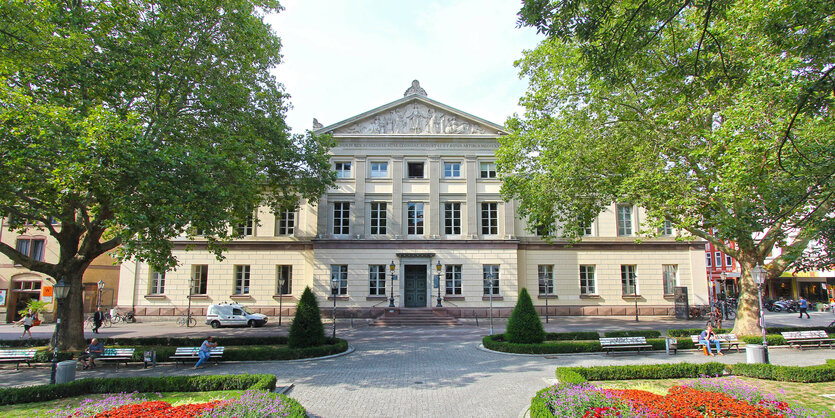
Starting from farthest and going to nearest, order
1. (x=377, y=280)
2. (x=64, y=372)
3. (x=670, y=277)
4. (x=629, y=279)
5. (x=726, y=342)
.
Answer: (x=670, y=277), (x=629, y=279), (x=377, y=280), (x=726, y=342), (x=64, y=372)

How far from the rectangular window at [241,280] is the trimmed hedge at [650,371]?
26182mm

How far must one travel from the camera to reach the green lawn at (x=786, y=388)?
10.4 m

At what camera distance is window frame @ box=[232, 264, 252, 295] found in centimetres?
3241

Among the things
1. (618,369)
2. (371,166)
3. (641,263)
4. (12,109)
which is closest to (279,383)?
(618,369)

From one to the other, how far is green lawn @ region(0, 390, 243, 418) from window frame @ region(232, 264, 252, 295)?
21538 mm

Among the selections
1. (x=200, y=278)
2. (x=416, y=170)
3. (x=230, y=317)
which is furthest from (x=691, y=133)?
(x=200, y=278)

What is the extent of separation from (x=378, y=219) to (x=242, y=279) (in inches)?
433

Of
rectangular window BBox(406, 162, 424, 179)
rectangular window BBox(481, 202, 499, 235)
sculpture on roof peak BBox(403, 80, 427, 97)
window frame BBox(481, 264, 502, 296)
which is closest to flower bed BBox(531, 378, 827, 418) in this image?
window frame BBox(481, 264, 502, 296)

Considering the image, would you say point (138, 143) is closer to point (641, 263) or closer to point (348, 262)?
point (348, 262)

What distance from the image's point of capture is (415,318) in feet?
96.9

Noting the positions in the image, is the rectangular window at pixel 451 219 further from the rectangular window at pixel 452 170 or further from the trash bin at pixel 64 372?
the trash bin at pixel 64 372

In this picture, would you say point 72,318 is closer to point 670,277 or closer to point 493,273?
point 493,273

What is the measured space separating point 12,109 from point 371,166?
2197cm

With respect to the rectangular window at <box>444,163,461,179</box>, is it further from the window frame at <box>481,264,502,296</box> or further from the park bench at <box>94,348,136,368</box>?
the park bench at <box>94,348,136,368</box>
